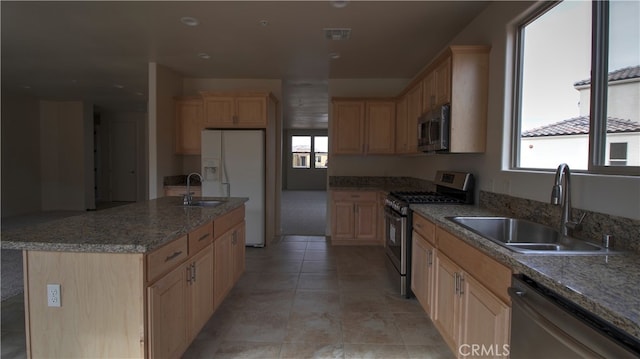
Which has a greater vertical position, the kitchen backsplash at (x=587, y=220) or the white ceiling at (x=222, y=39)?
the white ceiling at (x=222, y=39)

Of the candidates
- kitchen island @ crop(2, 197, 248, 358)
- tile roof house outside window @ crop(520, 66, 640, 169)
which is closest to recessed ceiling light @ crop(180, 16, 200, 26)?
kitchen island @ crop(2, 197, 248, 358)

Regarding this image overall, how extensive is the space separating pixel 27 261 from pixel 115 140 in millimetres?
8799

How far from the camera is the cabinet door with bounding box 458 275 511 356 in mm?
1483

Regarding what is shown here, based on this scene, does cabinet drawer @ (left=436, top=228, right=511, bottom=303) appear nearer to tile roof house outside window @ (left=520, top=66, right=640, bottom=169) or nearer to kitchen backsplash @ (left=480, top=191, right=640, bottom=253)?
kitchen backsplash @ (left=480, top=191, right=640, bottom=253)

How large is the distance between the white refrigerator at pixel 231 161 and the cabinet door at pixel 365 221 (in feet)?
5.04

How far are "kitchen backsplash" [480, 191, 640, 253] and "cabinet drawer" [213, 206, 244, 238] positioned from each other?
2.19 metres

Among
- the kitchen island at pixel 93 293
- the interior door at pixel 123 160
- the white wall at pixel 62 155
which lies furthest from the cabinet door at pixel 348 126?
the interior door at pixel 123 160

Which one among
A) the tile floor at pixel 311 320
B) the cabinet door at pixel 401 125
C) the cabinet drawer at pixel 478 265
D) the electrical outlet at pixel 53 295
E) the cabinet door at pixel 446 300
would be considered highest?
the cabinet door at pixel 401 125

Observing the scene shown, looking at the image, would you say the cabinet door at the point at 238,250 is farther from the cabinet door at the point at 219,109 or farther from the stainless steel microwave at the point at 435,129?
the cabinet door at the point at 219,109

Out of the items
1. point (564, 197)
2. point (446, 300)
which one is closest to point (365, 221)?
point (446, 300)

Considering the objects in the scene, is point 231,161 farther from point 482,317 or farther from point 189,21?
point 482,317

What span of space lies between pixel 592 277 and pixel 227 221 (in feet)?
8.14

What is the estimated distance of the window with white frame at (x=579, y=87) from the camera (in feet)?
5.41

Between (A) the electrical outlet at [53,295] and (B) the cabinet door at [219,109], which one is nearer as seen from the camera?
(A) the electrical outlet at [53,295]
